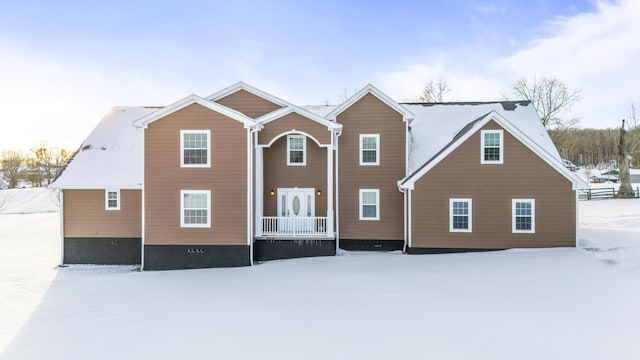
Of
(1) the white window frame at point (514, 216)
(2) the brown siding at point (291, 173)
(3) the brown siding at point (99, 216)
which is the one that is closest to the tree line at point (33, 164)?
(3) the brown siding at point (99, 216)

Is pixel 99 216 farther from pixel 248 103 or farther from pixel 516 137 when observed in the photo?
pixel 516 137

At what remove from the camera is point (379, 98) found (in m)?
17.8

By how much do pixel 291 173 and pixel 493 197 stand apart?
27.2 feet

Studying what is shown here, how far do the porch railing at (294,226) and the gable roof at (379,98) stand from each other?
176 inches

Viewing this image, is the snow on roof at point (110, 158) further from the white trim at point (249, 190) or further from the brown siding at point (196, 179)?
the white trim at point (249, 190)

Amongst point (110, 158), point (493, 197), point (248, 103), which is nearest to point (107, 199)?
point (110, 158)

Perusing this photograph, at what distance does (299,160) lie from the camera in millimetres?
18109

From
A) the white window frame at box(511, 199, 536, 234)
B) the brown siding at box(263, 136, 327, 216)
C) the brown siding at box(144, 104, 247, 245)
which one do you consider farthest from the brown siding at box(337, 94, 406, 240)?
the brown siding at box(144, 104, 247, 245)

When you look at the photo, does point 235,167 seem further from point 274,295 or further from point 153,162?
point 274,295

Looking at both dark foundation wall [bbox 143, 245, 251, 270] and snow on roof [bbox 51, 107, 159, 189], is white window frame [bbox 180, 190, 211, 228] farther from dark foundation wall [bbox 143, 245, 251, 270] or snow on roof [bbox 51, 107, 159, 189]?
snow on roof [bbox 51, 107, 159, 189]

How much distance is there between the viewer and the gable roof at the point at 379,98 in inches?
693
